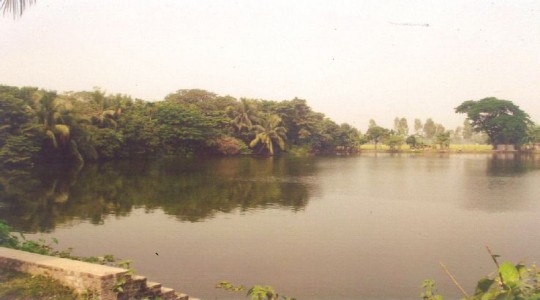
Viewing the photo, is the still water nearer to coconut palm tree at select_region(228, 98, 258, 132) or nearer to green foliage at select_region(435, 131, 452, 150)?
coconut palm tree at select_region(228, 98, 258, 132)

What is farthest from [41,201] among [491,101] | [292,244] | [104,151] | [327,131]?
[491,101]

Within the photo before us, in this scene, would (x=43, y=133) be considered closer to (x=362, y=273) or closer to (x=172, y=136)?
(x=172, y=136)

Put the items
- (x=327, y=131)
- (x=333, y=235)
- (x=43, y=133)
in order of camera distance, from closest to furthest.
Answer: (x=333, y=235), (x=43, y=133), (x=327, y=131)

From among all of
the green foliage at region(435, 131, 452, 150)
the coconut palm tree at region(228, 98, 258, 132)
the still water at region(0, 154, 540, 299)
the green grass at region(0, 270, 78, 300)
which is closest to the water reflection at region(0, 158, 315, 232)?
the still water at region(0, 154, 540, 299)

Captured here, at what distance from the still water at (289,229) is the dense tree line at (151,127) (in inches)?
259

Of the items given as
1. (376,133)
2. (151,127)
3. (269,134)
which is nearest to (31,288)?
(151,127)

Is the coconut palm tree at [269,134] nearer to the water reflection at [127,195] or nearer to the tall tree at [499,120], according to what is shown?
the water reflection at [127,195]

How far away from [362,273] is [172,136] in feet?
113

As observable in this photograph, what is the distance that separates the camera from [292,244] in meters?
9.45

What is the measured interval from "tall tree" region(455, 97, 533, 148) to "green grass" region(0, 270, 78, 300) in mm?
62159

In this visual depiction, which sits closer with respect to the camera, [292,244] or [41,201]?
[292,244]

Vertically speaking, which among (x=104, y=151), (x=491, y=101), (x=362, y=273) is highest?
(x=491, y=101)

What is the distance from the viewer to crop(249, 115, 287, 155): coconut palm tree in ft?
155

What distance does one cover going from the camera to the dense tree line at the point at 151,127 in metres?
25.6
